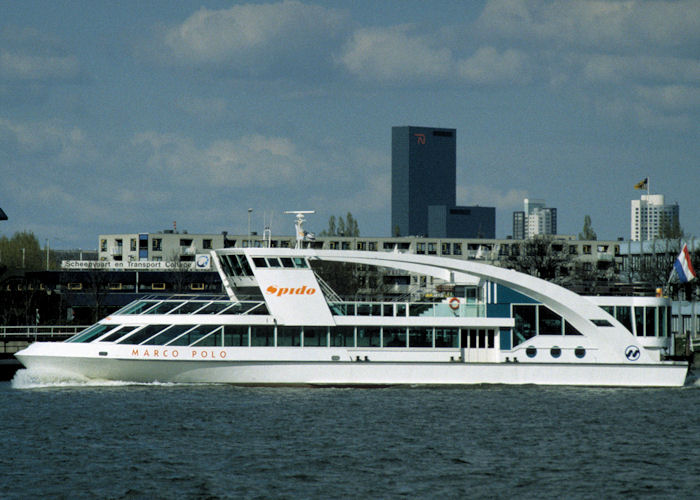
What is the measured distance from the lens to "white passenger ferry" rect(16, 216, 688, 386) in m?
41.3

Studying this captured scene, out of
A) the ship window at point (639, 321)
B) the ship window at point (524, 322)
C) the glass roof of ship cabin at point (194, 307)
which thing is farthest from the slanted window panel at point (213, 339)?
the ship window at point (639, 321)

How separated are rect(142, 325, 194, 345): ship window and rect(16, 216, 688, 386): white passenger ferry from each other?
46 millimetres

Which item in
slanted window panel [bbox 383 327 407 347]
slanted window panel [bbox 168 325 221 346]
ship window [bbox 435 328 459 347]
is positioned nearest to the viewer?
slanted window panel [bbox 168 325 221 346]

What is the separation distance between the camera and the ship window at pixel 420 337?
43375 millimetres

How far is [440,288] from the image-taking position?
47938 millimetres

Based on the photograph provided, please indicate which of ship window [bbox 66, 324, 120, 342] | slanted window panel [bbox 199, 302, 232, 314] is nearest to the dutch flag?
slanted window panel [bbox 199, 302, 232, 314]

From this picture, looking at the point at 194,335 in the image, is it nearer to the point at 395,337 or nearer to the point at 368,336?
the point at 368,336

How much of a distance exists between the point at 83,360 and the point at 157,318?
126 inches

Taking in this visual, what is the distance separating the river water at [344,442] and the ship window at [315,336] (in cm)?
186

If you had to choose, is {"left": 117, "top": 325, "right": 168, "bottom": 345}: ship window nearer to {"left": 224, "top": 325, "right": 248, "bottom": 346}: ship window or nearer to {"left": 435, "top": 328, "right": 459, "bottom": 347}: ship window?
{"left": 224, "top": 325, "right": 248, "bottom": 346}: ship window

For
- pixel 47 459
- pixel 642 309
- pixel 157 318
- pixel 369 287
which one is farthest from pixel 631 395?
pixel 369 287

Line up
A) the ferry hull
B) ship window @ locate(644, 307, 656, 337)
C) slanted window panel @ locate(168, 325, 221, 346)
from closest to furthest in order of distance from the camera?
the ferry hull < slanted window panel @ locate(168, 325, 221, 346) < ship window @ locate(644, 307, 656, 337)

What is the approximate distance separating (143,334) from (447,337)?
40.3 feet

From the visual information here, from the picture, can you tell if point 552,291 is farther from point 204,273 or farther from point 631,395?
point 204,273
